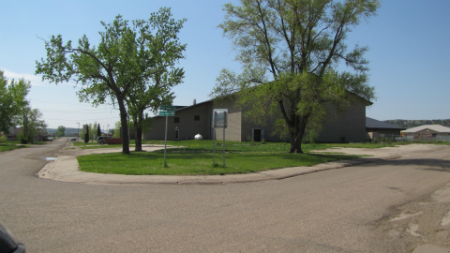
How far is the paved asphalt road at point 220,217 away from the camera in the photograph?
4781mm

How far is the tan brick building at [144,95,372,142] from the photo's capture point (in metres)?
41.8

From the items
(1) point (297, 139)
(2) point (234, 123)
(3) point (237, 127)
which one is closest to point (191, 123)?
(2) point (234, 123)

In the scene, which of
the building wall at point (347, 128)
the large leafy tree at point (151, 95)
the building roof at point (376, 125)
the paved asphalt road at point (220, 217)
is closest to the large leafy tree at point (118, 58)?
the large leafy tree at point (151, 95)

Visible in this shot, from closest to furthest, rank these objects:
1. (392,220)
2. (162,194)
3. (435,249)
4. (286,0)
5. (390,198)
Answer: (435,249), (392,220), (390,198), (162,194), (286,0)

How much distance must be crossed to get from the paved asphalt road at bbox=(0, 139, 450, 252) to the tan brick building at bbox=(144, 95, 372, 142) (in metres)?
28.8

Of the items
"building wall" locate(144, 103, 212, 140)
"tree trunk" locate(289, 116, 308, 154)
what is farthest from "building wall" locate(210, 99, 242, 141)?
"tree trunk" locate(289, 116, 308, 154)

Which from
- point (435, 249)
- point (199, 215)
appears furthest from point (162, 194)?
point (435, 249)

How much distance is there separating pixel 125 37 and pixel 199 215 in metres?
21.2

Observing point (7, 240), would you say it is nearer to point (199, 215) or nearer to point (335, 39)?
point (199, 215)

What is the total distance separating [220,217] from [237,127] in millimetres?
35619

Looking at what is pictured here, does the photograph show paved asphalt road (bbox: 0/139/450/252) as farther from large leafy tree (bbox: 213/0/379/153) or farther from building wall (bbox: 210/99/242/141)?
building wall (bbox: 210/99/242/141)

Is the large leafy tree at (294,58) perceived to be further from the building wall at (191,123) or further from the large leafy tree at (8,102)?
the large leafy tree at (8,102)

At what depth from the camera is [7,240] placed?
2250 mm

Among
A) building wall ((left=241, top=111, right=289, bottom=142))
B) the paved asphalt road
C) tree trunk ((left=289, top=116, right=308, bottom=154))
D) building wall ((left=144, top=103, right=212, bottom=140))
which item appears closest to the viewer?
the paved asphalt road
